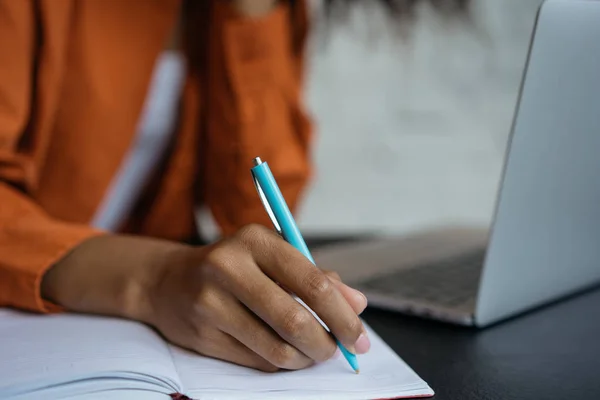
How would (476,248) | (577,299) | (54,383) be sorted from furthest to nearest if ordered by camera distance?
(476,248)
(577,299)
(54,383)

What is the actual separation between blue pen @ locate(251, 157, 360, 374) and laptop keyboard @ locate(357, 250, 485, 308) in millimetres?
166

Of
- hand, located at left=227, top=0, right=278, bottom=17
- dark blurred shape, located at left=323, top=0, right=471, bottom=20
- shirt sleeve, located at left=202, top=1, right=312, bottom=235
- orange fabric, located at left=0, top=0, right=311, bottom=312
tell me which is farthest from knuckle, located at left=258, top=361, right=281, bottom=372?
dark blurred shape, located at left=323, top=0, right=471, bottom=20

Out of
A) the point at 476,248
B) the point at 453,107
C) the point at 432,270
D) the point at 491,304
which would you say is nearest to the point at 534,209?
the point at 491,304

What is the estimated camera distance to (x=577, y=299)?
2.06ft

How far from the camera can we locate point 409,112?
175 cm

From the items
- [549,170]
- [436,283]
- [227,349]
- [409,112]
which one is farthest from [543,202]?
[409,112]

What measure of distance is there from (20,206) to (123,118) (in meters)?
0.32

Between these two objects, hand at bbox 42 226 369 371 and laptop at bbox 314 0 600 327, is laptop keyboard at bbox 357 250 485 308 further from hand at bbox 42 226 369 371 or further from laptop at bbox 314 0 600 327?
hand at bbox 42 226 369 371

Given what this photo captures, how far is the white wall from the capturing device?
67.3 inches

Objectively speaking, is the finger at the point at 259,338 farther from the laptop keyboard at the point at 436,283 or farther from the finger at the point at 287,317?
the laptop keyboard at the point at 436,283

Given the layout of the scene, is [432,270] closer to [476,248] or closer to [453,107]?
[476,248]

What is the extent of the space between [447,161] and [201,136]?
2.90 ft

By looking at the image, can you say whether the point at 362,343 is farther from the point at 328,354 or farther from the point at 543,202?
the point at 543,202

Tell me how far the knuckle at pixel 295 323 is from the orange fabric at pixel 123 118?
0.23m
